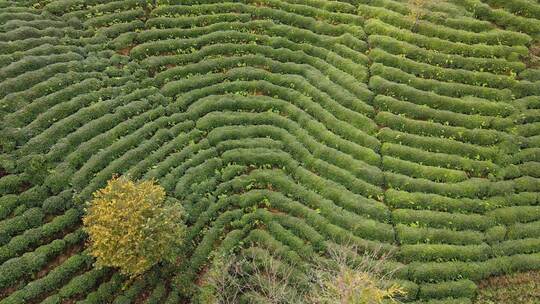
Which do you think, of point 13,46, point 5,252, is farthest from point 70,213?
point 13,46

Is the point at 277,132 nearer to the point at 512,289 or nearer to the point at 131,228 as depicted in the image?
the point at 131,228

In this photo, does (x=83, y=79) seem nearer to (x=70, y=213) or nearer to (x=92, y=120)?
(x=92, y=120)

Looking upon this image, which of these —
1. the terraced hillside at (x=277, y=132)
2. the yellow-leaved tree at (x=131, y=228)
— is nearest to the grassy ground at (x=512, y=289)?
the terraced hillside at (x=277, y=132)

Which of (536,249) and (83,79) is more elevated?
(83,79)

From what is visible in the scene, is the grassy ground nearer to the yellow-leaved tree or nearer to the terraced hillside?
the terraced hillside

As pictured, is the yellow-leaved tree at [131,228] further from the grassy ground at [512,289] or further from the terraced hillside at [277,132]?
the grassy ground at [512,289]

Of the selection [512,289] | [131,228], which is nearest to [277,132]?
[131,228]

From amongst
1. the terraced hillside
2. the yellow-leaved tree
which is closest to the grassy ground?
the terraced hillside
